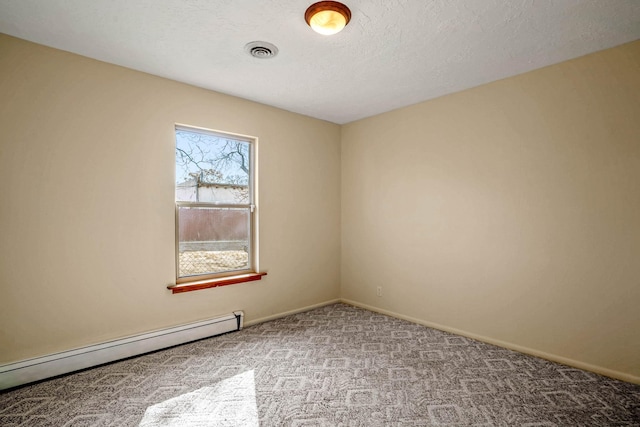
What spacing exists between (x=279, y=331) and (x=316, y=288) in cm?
100

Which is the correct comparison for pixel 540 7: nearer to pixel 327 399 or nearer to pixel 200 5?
pixel 200 5

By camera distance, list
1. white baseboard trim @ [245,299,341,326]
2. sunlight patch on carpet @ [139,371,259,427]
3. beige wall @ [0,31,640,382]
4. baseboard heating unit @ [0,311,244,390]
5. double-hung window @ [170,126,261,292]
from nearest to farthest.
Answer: sunlight patch on carpet @ [139,371,259,427]
baseboard heating unit @ [0,311,244,390]
beige wall @ [0,31,640,382]
double-hung window @ [170,126,261,292]
white baseboard trim @ [245,299,341,326]

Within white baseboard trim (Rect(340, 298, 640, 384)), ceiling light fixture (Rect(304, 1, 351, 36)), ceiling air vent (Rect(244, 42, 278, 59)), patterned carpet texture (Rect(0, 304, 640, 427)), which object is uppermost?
ceiling air vent (Rect(244, 42, 278, 59))

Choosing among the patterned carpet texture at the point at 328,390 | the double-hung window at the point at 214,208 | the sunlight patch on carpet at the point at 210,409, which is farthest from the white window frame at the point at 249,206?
the sunlight patch on carpet at the point at 210,409

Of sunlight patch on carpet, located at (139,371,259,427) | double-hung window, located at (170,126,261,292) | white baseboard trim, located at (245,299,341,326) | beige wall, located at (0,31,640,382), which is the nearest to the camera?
sunlight patch on carpet, located at (139,371,259,427)

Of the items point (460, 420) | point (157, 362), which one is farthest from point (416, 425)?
point (157, 362)

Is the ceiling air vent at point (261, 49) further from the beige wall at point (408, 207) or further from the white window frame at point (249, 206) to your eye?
the white window frame at point (249, 206)

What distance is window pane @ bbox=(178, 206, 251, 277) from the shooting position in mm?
3283

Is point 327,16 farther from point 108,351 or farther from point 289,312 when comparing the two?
point 289,312

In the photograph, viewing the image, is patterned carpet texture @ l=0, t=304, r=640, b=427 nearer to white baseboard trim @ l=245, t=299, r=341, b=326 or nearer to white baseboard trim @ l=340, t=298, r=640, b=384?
white baseboard trim @ l=340, t=298, r=640, b=384

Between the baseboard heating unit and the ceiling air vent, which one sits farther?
the ceiling air vent

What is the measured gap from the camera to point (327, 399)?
2205mm

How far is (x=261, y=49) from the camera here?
99.2 inches

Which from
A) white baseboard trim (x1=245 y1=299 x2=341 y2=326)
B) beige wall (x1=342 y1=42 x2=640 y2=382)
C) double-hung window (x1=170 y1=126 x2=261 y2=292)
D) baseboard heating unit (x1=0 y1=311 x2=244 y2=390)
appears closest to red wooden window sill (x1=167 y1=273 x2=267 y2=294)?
double-hung window (x1=170 y1=126 x2=261 y2=292)
